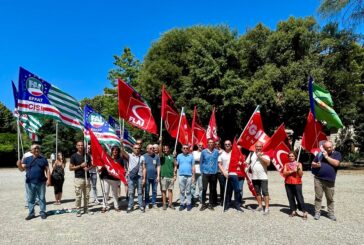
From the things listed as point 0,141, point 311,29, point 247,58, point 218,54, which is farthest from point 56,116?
point 0,141

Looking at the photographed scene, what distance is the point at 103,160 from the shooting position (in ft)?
31.0

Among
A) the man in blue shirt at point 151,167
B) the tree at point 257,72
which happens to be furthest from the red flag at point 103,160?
the tree at point 257,72

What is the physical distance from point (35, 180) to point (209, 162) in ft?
15.5

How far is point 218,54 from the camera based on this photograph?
25688 mm

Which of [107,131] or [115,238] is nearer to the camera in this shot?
[115,238]

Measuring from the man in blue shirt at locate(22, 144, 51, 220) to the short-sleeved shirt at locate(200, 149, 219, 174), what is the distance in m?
4.33

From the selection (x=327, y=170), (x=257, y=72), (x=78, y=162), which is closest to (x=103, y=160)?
(x=78, y=162)

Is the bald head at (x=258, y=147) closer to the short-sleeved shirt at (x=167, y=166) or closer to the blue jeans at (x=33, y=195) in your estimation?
the short-sleeved shirt at (x=167, y=166)

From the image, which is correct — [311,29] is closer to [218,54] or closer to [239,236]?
[218,54]

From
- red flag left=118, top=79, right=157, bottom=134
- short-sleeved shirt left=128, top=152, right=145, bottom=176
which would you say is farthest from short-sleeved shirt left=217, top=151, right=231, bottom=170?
short-sleeved shirt left=128, top=152, right=145, bottom=176

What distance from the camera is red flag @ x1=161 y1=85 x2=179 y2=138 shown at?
11166mm

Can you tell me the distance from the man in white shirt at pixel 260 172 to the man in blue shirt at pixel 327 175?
1307mm

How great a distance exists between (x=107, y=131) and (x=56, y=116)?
1.72 metres

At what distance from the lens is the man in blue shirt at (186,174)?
9.87 metres
